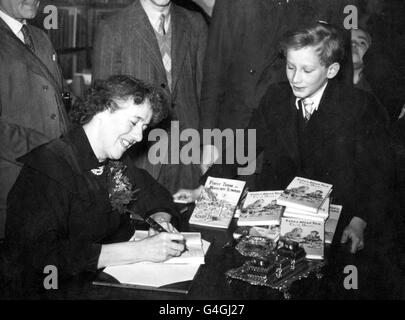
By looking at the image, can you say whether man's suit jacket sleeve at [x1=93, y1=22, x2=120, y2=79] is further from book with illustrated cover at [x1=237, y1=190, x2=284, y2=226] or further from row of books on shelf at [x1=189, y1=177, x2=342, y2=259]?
book with illustrated cover at [x1=237, y1=190, x2=284, y2=226]

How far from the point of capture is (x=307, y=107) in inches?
109

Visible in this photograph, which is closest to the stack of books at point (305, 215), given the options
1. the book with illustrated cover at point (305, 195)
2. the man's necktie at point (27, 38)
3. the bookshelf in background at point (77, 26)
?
the book with illustrated cover at point (305, 195)

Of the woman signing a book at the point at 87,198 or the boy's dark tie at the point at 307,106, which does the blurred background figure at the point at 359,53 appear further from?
the woman signing a book at the point at 87,198

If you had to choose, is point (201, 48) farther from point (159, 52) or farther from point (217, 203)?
point (217, 203)

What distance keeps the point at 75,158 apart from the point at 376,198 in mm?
1620

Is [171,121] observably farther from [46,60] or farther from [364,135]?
[364,135]

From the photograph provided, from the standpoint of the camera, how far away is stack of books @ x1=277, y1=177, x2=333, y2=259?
84.1 inches

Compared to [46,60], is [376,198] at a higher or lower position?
lower

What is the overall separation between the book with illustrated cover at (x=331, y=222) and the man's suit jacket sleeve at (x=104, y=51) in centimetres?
160

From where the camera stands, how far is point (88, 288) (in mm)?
1789

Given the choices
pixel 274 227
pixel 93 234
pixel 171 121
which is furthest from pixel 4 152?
pixel 274 227

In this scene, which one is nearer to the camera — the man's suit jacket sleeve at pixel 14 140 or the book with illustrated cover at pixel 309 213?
the book with illustrated cover at pixel 309 213

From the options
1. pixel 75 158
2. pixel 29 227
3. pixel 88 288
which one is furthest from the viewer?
pixel 75 158

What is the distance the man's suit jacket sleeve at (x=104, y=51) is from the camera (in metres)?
3.00
